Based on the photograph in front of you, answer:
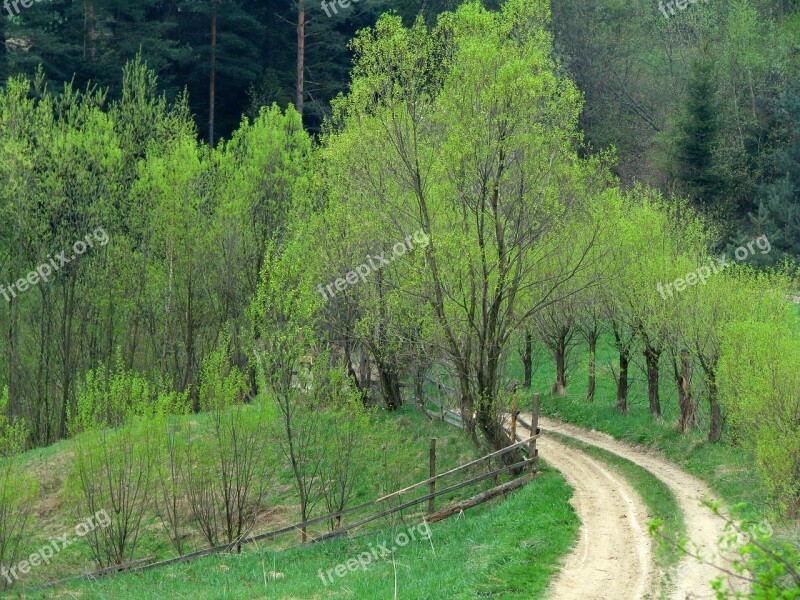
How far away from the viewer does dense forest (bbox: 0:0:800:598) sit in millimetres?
20641

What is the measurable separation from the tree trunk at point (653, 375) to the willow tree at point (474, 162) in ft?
19.5

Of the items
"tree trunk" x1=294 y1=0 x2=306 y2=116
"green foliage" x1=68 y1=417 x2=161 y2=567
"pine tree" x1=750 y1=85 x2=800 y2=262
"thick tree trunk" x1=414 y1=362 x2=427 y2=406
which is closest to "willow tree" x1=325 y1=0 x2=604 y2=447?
"thick tree trunk" x1=414 y1=362 x2=427 y2=406

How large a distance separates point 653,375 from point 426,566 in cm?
1379

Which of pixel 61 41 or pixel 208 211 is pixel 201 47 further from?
pixel 208 211

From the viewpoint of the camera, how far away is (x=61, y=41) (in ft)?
137

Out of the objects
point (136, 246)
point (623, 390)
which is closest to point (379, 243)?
point (623, 390)

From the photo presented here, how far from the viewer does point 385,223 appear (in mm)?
22141

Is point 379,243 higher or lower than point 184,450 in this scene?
higher

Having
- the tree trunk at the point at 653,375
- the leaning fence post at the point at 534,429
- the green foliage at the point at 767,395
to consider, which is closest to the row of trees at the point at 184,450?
the leaning fence post at the point at 534,429

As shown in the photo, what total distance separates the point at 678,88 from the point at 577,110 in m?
38.5

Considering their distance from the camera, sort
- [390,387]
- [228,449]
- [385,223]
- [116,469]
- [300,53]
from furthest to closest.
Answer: [300,53]
[390,387]
[385,223]
[228,449]
[116,469]

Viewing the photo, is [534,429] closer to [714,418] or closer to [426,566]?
[714,418]

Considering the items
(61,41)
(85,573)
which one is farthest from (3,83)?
(85,573)

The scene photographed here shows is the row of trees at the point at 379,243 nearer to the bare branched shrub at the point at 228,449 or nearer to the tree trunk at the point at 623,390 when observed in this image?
the tree trunk at the point at 623,390
